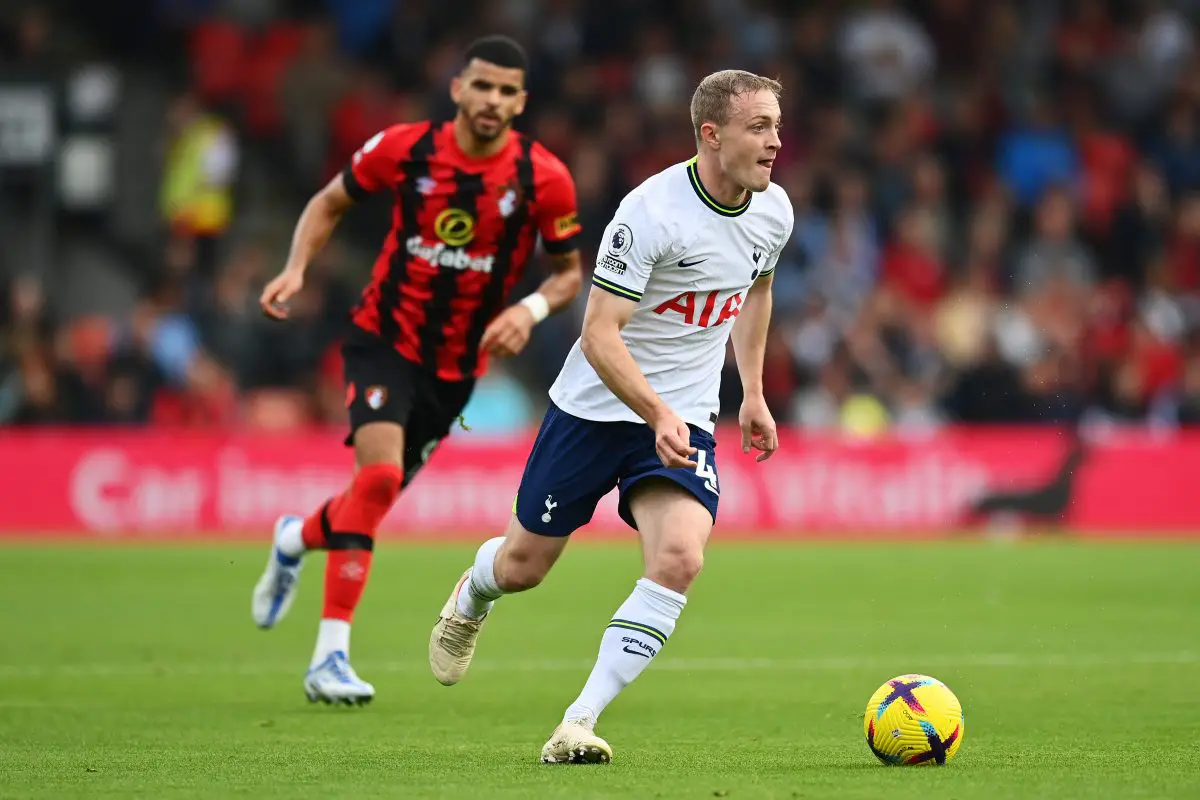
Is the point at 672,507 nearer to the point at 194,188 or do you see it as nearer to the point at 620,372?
the point at 620,372

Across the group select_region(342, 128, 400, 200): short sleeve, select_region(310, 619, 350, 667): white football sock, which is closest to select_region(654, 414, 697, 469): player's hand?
select_region(310, 619, 350, 667): white football sock

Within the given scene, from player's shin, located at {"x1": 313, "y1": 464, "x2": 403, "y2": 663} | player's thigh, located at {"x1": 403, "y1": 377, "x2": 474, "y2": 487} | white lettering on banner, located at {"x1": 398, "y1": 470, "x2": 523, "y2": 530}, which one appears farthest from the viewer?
white lettering on banner, located at {"x1": 398, "y1": 470, "x2": 523, "y2": 530}

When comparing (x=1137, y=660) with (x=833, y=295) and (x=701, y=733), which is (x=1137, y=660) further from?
(x=833, y=295)

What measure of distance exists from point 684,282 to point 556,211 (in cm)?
222

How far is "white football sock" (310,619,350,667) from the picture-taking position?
8766 millimetres

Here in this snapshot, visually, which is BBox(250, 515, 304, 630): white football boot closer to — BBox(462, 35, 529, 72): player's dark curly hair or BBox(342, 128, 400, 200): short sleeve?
BBox(342, 128, 400, 200): short sleeve

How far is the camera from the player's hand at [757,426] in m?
7.61

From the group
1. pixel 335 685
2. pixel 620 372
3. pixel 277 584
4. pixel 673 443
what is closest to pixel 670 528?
pixel 673 443

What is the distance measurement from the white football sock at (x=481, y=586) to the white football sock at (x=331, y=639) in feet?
3.31

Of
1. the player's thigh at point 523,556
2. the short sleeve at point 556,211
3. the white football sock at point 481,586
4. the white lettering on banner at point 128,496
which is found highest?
the short sleeve at point 556,211

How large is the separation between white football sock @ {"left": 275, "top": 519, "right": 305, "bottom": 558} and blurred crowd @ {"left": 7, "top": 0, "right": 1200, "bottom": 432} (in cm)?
943

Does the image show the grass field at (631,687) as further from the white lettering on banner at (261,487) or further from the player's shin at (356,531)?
the white lettering on banner at (261,487)

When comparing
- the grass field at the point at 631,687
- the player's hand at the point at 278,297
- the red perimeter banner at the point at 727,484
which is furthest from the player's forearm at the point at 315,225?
the red perimeter banner at the point at 727,484

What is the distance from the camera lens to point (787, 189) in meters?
21.6
